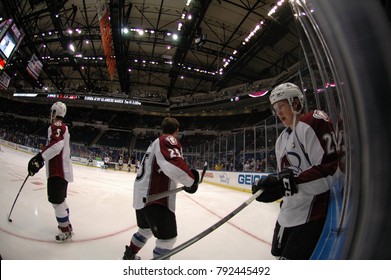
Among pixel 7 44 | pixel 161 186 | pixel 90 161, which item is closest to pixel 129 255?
pixel 161 186

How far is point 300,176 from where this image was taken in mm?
516

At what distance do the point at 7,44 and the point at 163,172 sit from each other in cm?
610

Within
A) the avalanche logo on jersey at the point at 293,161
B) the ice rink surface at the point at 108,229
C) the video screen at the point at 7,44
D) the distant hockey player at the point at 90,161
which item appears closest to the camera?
the avalanche logo on jersey at the point at 293,161

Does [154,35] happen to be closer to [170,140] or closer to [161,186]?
[170,140]

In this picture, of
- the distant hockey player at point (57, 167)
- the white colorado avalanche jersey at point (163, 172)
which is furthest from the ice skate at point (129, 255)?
the distant hockey player at point (57, 167)

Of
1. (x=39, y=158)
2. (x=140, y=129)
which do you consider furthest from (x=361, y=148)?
(x=140, y=129)

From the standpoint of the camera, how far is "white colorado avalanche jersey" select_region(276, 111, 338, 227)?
1.58 feet

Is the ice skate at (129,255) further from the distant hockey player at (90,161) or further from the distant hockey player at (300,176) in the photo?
the distant hockey player at (90,161)

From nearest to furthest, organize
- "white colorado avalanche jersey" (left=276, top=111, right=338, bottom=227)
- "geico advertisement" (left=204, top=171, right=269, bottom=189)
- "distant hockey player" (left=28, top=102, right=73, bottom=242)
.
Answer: "white colorado avalanche jersey" (left=276, top=111, right=338, bottom=227) → "distant hockey player" (left=28, top=102, right=73, bottom=242) → "geico advertisement" (left=204, top=171, right=269, bottom=189)

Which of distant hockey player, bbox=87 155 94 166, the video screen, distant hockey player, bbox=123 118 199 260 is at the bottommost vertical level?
distant hockey player, bbox=87 155 94 166

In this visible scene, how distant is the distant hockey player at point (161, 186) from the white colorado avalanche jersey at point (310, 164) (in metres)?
0.46

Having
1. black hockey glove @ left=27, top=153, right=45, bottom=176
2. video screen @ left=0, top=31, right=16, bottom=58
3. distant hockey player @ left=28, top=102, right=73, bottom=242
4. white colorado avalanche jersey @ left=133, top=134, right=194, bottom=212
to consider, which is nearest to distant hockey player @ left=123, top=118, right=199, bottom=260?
white colorado avalanche jersey @ left=133, top=134, right=194, bottom=212

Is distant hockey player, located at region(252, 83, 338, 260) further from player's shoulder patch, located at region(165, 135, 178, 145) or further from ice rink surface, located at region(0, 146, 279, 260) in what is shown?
player's shoulder patch, located at region(165, 135, 178, 145)

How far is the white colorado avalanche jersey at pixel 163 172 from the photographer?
97 centimetres
